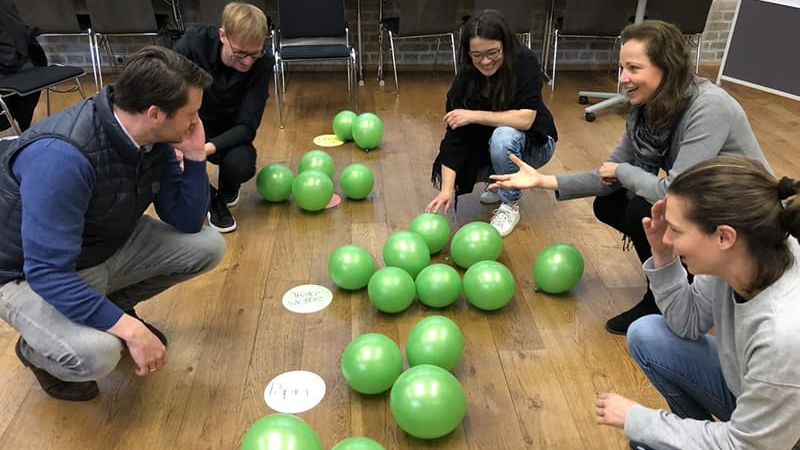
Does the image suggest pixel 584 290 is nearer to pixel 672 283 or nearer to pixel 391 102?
pixel 672 283

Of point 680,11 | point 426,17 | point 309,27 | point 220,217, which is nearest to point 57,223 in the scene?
point 220,217

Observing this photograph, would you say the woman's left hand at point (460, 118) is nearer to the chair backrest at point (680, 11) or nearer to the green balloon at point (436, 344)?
the green balloon at point (436, 344)

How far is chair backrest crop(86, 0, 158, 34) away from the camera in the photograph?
4543mm

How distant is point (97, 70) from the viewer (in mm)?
4980

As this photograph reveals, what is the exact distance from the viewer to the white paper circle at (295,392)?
76.4 inches

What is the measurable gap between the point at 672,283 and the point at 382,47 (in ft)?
14.0

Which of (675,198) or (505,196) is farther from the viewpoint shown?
(505,196)

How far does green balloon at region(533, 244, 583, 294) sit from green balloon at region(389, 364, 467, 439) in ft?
2.68

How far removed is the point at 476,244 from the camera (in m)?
2.51

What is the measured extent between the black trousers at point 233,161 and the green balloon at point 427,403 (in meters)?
1.63

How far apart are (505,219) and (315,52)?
6.90ft

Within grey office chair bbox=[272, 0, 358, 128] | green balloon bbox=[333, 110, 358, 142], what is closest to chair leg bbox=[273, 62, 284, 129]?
grey office chair bbox=[272, 0, 358, 128]

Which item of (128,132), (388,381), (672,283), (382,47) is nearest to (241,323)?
(388,381)

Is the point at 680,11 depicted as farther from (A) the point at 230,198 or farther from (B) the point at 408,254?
(A) the point at 230,198
